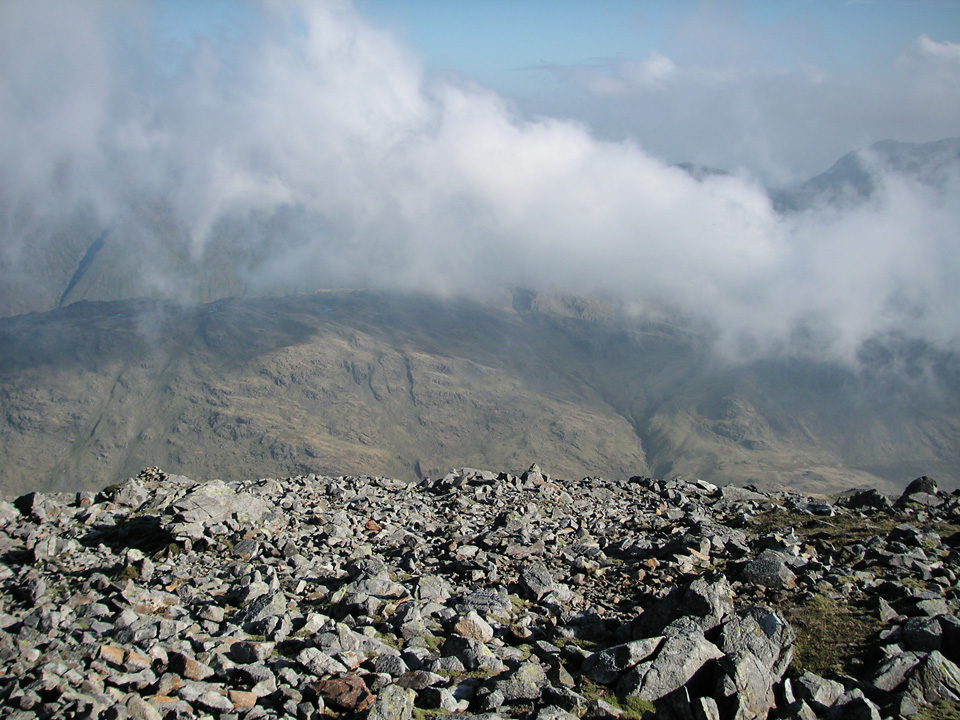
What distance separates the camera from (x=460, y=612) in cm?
2052

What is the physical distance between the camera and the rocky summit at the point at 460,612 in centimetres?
1495

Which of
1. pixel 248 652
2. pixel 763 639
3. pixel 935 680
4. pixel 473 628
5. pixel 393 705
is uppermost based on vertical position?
pixel 935 680

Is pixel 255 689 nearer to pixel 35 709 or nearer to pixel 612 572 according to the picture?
pixel 35 709

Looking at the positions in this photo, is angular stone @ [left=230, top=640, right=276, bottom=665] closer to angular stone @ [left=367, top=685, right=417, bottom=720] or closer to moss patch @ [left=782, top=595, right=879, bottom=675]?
angular stone @ [left=367, top=685, right=417, bottom=720]

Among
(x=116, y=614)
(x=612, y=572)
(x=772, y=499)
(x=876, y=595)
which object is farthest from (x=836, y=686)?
(x=772, y=499)

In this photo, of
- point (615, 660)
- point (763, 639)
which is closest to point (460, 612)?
point (615, 660)

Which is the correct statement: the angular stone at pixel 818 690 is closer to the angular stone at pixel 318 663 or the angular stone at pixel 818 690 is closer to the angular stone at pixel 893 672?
the angular stone at pixel 893 672

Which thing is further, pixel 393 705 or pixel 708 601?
pixel 708 601

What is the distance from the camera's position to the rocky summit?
49.1 feet

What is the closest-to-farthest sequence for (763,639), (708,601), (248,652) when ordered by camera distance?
1. (248,652)
2. (763,639)
3. (708,601)

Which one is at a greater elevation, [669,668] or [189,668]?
[669,668]

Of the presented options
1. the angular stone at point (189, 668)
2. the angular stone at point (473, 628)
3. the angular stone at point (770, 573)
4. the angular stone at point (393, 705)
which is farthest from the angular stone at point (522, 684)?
the angular stone at point (770, 573)

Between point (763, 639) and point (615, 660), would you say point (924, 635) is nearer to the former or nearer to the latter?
point (763, 639)

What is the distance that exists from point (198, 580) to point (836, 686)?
758 inches
